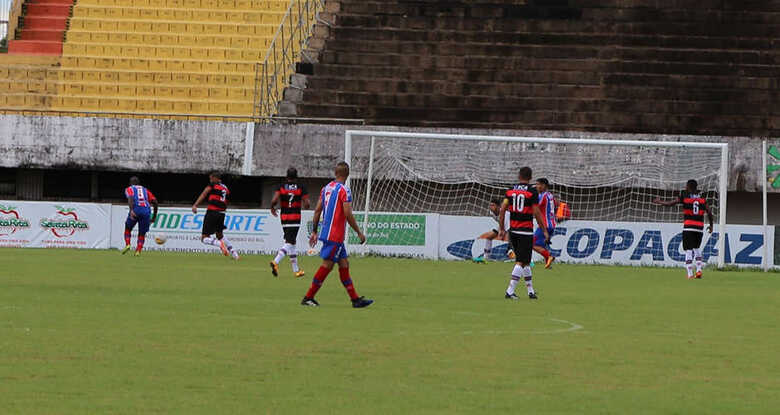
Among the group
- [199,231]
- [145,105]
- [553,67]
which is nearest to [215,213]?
[199,231]

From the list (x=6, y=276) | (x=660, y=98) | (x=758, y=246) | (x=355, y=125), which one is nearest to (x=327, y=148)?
(x=355, y=125)

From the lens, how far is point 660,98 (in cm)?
3734

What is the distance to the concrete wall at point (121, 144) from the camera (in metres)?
36.7

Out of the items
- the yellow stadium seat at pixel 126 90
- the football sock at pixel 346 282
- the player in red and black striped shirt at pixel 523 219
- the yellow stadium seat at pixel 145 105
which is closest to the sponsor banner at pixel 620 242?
the yellow stadium seat at pixel 145 105

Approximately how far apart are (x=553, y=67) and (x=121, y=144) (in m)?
12.7

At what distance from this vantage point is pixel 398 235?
32156 millimetres

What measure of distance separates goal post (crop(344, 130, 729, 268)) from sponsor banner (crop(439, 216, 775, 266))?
11.4 ft

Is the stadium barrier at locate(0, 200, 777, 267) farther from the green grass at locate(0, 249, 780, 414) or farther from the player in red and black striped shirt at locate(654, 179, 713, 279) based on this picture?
the green grass at locate(0, 249, 780, 414)

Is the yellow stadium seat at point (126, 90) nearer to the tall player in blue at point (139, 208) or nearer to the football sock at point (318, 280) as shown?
the tall player in blue at point (139, 208)

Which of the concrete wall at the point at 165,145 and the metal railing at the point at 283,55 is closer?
the concrete wall at the point at 165,145

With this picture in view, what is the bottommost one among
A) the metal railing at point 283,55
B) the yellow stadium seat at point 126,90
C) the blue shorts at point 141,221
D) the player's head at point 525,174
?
the blue shorts at point 141,221

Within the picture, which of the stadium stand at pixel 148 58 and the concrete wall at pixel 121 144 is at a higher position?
the stadium stand at pixel 148 58

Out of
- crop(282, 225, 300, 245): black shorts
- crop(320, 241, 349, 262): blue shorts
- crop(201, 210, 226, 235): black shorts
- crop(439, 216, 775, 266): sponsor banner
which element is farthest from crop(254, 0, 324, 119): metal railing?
crop(320, 241, 349, 262): blue shorts

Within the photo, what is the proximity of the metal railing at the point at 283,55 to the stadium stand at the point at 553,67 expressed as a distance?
0.48m
